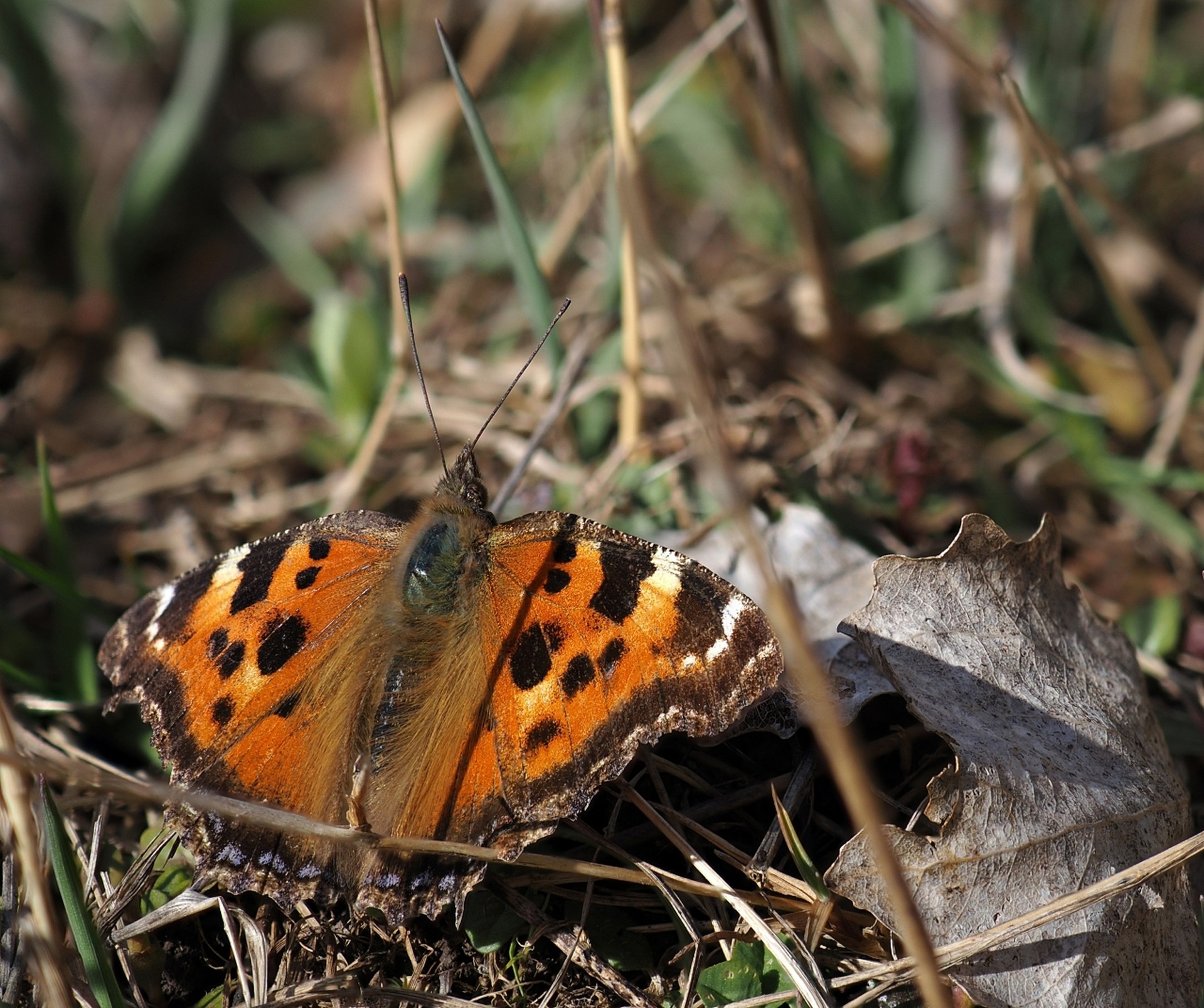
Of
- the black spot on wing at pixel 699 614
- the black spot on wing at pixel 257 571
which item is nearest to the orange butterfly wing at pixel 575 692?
the black spot on wing at pixel 699 614

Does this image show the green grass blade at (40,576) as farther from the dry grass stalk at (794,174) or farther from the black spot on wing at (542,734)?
the dry grass stalk at (794,174)

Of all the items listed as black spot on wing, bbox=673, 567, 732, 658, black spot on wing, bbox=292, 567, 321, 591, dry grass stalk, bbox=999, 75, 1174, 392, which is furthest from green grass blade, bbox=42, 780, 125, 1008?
dry grass stalk, bbox=999, 75, 1174, 392

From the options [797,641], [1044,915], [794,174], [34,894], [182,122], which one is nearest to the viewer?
[797,641]

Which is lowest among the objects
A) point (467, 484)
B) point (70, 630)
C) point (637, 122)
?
point (70, 630)

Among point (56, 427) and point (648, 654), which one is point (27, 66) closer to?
point (56, 427)

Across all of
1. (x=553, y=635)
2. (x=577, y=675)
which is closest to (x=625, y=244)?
(x=553, y=635)

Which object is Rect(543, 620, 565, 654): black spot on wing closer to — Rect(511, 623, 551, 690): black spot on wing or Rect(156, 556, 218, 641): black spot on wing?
Rect(511, 623, 551, 690): black spot on wing

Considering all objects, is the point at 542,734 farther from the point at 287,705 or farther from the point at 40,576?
the point at 40,576
